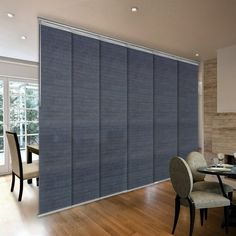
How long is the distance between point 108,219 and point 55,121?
1457 mm

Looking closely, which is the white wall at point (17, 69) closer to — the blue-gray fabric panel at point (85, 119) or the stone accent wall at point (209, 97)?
the blue-gray fabric panel at point (85, 119)

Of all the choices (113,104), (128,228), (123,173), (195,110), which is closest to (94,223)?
(128,228)

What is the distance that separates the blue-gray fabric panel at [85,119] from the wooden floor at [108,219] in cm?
30

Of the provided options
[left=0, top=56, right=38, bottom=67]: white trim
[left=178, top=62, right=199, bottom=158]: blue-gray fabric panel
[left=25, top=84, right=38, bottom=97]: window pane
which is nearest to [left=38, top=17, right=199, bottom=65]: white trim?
[left=178, top=62, right=199, bottom=158]: blue-gray fabric panel

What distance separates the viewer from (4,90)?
4934 mm

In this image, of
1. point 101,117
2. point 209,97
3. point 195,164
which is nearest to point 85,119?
point 101,117

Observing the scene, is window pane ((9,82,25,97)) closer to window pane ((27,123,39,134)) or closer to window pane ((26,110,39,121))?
window pane ((26,110,39,121))

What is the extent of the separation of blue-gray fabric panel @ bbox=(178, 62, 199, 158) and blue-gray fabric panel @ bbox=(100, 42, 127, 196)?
64.1 inches

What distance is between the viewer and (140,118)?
13.5 feet

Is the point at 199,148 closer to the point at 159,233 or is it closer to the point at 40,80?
the point at 159,233

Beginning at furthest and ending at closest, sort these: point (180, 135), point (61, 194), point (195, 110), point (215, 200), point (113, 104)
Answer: point (195, 110) < point (180, 135) < point (113, 104) < point (61, 194) < point (215, 200)

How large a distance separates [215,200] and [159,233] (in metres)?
0.72

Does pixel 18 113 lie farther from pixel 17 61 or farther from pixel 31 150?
pixel 31 150

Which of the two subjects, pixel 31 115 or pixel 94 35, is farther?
pixel 31 115
